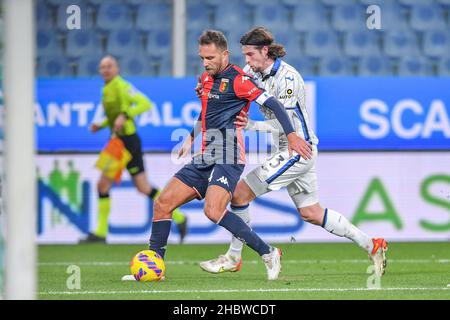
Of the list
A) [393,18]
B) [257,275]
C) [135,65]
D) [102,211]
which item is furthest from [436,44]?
[257,275]

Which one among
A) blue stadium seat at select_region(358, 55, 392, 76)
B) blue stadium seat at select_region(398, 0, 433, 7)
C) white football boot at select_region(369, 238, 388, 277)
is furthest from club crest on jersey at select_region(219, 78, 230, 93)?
blue stadium seat at select_region(398, 0, 433, 7)

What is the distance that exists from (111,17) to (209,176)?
20.1 ft

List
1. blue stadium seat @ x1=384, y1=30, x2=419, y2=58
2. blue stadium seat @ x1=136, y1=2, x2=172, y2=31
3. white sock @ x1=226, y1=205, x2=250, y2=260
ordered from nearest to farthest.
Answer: white sock @ x1=226, y1=205, x2=250, y2=260 → blue stadium seat @ x1=136, y1=2, x2=172, y2=31 → blue stadium seat @ x1=384, y1=30, x2=419, y2=58

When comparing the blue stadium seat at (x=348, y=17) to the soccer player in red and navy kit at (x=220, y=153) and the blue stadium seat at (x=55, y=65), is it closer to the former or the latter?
the blue stadium seat at (x=55, y=65)

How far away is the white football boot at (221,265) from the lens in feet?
28.8

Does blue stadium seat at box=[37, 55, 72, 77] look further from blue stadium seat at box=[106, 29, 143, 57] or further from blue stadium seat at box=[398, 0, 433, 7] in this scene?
blue stadium seat at box=[398, 0, 433, 7]

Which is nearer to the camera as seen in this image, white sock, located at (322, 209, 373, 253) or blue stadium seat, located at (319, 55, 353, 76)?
white sock, located at (322, 209, 373, 253)

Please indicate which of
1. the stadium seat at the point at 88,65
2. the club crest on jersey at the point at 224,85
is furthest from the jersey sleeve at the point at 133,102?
the club crest on jersey at the point at 224,85

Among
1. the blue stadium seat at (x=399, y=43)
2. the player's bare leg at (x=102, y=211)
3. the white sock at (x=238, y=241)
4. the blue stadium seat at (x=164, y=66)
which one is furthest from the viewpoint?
the blue stadium seat at (x=399, y=43)

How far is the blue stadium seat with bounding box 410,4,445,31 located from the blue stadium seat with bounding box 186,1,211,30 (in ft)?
8.29

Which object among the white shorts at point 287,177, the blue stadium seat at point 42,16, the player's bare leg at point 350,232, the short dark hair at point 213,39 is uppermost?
the blue stadium seat at point 42,16

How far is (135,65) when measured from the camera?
14.2 metres

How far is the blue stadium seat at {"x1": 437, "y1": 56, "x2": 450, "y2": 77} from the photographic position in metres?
14.2

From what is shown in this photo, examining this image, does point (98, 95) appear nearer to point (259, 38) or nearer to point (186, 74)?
point (186, 74)
